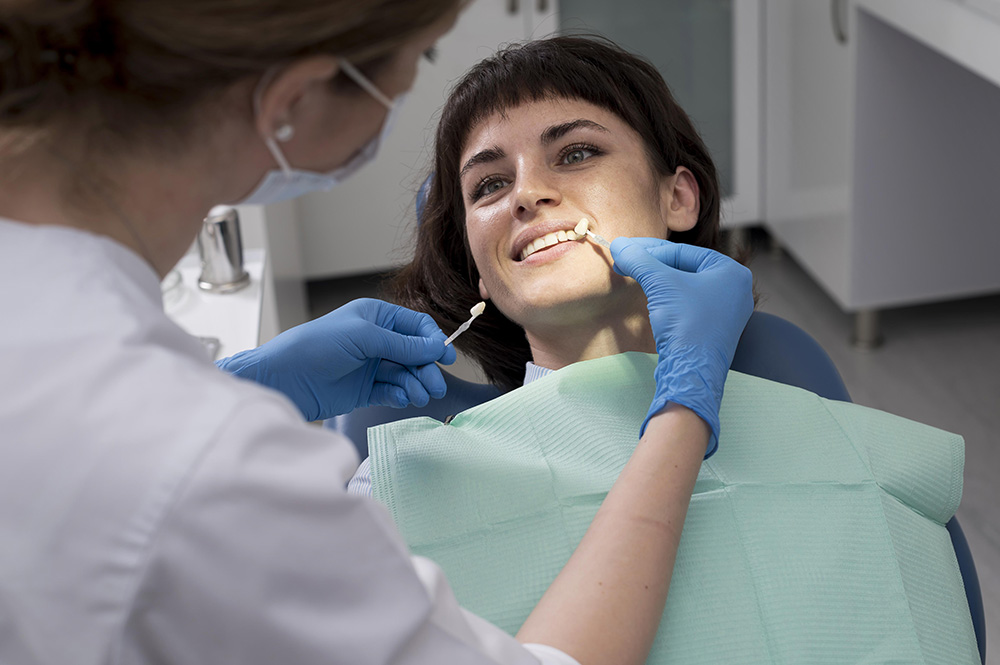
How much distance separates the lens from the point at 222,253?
5.48 ft

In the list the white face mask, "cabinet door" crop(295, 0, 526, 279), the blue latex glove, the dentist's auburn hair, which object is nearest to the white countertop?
the blue latex glove

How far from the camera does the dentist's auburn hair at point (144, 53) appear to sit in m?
0.65

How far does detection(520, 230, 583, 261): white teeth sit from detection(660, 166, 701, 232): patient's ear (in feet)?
0.67

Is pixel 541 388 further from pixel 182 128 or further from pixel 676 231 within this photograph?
pixel 182 128

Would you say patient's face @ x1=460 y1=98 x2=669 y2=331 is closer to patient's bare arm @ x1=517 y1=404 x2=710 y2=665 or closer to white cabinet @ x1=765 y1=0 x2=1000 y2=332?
patient's bare arm @ x1=517 y1=404 x2=710 y2=665

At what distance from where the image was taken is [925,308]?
311cm

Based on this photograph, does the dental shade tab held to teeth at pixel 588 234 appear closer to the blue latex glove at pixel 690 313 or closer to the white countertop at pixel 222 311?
the blue latex glove at pixel 690 313

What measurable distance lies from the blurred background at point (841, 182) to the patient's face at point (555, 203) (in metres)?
0.80

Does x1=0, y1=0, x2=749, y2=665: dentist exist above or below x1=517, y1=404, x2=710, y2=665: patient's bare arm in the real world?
above

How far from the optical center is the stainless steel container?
1.63 metres

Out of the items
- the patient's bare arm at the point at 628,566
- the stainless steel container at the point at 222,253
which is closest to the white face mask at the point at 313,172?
the patient's bare arm at the point at 628,566

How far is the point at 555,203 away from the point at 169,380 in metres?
0.81

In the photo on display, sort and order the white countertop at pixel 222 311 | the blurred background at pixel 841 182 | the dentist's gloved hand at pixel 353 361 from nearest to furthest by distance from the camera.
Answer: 1. the dentist's gloved hand at pixel 353 361
2. the white countertop at pixel 222 311
3. the blurred background at pixel 841 182

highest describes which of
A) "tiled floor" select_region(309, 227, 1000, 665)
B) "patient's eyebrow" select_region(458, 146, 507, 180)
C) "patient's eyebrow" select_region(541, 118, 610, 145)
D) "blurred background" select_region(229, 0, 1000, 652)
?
"patient's eyebrow" select_region(541, 118, 610, 145)
